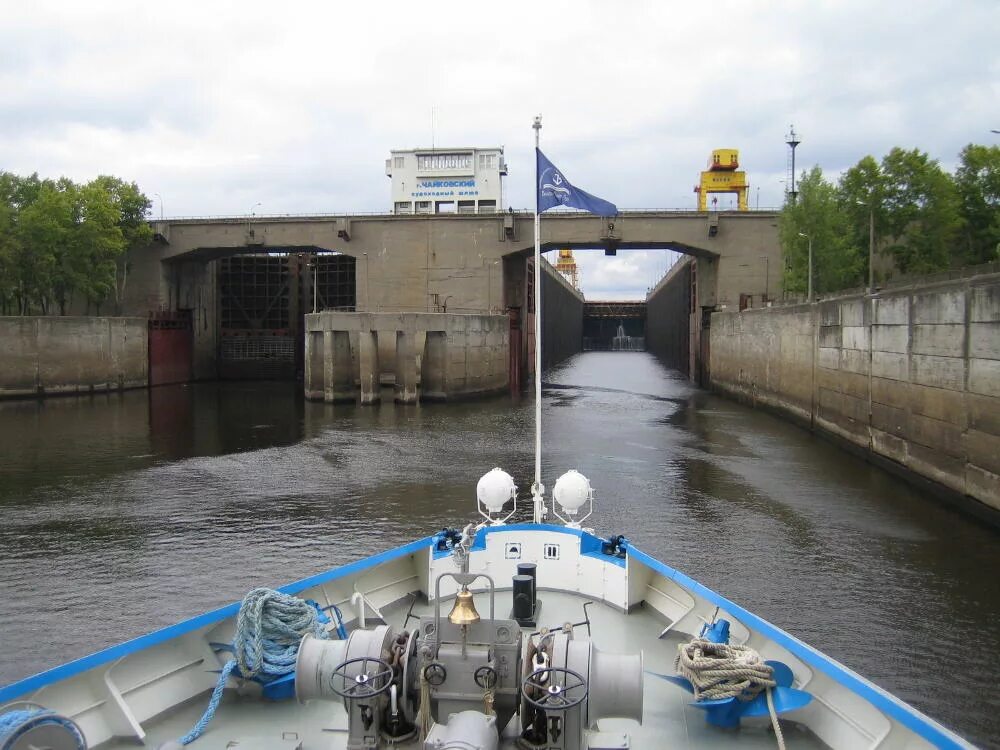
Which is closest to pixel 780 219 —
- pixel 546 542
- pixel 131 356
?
pixel 131 356

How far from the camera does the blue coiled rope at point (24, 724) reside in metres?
4.32

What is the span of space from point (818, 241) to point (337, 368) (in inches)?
1119

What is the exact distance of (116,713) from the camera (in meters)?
5.66

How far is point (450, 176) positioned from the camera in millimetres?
72250

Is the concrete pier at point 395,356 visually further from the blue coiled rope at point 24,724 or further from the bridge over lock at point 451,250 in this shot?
the blue coiled rope at point 24,724

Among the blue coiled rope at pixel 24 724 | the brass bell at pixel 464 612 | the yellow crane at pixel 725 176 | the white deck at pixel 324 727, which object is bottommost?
the white deck at pixel 324 727

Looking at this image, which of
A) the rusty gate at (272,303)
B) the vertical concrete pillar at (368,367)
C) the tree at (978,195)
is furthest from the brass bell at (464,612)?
the rusty gate at (272,303)

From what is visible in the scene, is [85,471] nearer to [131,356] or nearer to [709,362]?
[131,356]

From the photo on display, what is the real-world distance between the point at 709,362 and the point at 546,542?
45261 millimetres

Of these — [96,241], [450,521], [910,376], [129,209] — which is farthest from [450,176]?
[450,521]

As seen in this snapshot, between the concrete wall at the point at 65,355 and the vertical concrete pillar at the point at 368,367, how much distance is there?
15725 millimetres

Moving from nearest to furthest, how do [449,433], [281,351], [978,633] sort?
[978,633]
[449,433]
[281,351]

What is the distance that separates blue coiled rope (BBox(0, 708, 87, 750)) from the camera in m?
4.32

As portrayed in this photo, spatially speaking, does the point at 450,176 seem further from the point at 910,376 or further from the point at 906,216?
the point at 910,376
